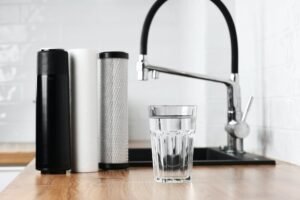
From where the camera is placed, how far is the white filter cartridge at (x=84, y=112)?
3.57 feet

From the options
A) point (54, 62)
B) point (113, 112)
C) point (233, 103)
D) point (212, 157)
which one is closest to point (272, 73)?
point (233, 103)

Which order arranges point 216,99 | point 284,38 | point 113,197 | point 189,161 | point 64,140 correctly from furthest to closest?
1. point 216,99
2. point 284,38
3. point 64,140
4. point 189,161
5. point 113,197

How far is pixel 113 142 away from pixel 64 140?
13cm

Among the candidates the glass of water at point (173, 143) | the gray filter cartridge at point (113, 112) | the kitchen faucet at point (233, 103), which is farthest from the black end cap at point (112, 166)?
the kitchen faucet at point (233, 103)

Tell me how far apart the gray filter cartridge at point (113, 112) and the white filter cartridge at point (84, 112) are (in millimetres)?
45

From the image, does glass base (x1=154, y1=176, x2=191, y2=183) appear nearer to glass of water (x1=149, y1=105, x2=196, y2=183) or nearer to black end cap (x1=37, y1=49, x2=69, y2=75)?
glass of water (x1=149, y1=105, x2=196, y2=183)

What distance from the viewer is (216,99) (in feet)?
6.62

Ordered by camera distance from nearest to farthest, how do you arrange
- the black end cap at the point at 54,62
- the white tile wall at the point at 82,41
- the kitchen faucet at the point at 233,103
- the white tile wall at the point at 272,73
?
the black end cap at the point at 54,62 < the white tile wall at the point at 272,73 < the kitchen faucet at the point at 233,103 < the white tile wall at the point at 82,41

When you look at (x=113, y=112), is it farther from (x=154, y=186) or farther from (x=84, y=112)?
(x=154, y=186)

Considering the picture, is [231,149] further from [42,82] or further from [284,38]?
[42,82]

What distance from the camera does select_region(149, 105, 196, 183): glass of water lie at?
93 cm

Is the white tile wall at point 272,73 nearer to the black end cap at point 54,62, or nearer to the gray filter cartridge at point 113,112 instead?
the gray filter cartridge at point 113,112

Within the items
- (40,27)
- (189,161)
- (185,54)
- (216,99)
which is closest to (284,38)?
(189,161)

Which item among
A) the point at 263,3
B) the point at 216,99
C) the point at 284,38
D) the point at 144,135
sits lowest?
the point at 144,135
